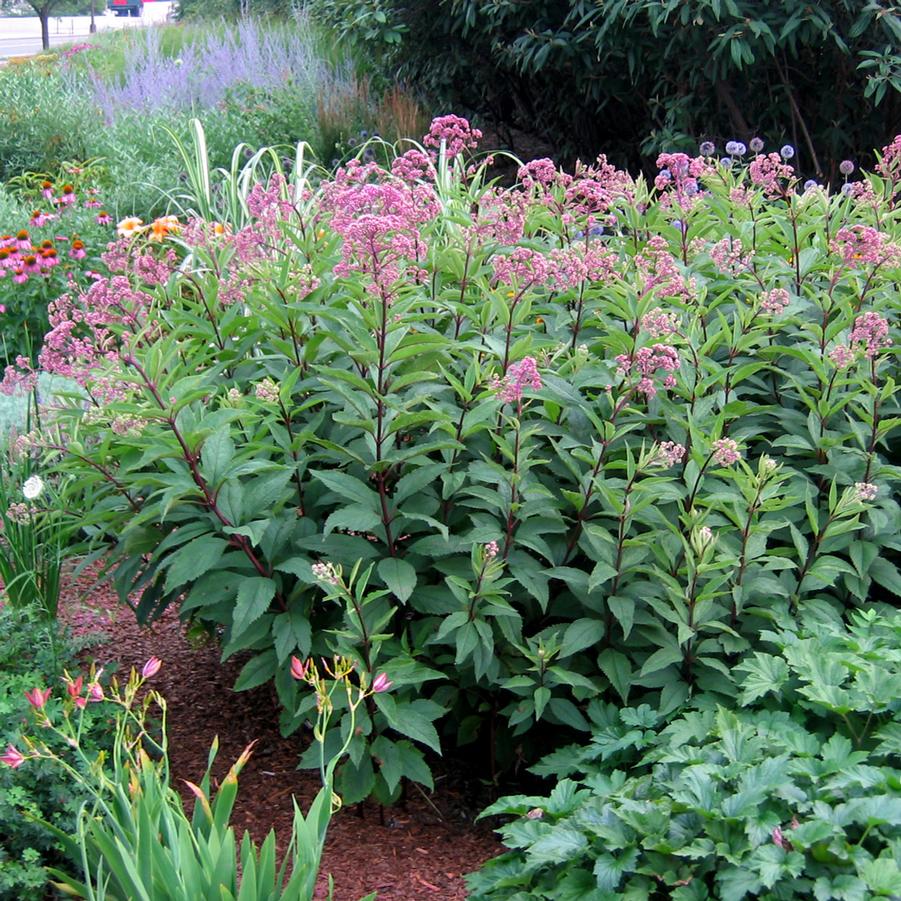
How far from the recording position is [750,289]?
348 cm

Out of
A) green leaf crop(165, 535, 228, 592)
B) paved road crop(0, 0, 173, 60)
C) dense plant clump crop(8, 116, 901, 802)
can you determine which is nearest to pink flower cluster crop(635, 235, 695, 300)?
dense plant clump crop(8, 116, 901, 802)

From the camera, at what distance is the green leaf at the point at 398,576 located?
107 inches

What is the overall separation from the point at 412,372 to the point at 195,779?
4.35 feet

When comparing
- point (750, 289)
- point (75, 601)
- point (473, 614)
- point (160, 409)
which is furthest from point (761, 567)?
point (75, 601)

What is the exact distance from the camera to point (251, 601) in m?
2.73

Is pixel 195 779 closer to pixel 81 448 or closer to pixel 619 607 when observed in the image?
pixel 81 448

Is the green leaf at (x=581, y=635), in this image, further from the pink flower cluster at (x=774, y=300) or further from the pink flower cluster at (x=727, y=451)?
the pink flower cluster at (x=774, y=300)

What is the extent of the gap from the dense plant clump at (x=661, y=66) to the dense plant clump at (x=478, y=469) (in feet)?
15.3

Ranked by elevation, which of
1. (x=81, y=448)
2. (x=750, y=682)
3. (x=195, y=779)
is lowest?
(x=195, y=779)

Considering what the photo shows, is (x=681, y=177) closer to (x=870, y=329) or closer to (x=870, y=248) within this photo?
(x=870, y=248)

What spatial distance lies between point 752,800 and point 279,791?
1524 millimetres

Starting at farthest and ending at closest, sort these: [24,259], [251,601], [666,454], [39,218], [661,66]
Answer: [661,66] → [39,218] → [24,259] → [251,601] → [666,454]

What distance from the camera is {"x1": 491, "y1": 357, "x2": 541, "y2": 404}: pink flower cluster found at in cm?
259

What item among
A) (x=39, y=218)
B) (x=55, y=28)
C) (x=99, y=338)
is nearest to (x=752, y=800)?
(x=99, y=338)
